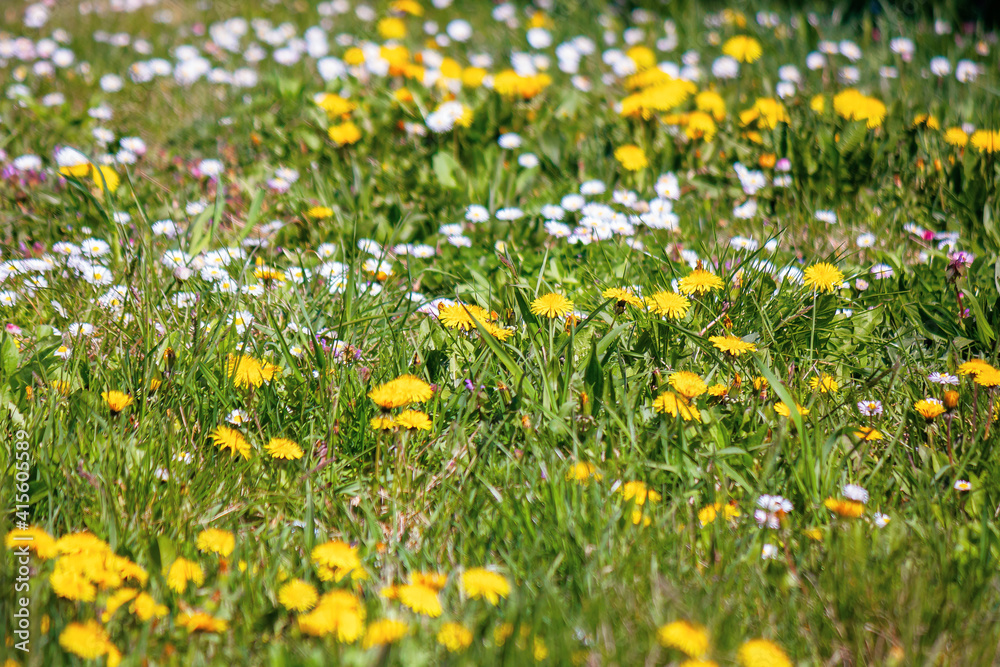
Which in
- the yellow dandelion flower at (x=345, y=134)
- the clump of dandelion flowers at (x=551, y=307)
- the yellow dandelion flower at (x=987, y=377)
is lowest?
the yellow dandelion flower at (x=345, y=134)

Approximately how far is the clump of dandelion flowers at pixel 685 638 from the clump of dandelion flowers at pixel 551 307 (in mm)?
1010

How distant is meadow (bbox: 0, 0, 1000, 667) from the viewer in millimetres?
1536

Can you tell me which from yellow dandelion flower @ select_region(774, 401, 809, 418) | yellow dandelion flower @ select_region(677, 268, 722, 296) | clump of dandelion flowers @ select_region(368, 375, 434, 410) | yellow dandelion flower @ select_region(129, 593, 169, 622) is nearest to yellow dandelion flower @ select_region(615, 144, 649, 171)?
yellow dandelion flower @ select_region(677, 268, 722, 296)

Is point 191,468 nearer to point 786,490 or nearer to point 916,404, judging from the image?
point 786,490

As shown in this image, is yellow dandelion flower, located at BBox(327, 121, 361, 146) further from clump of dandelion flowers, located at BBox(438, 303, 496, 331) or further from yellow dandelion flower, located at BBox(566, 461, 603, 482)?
yellow dandelion flower, located at BBox(566, 461, 603, 482)

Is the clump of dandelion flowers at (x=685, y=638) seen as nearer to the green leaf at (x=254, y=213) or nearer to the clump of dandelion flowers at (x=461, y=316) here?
the clump of dandelion flowers at (x=461, y=316)

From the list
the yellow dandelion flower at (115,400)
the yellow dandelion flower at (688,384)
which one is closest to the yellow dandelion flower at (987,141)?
the yellow dandelion flower at (688,384)

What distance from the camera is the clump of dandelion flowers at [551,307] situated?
2.21 m

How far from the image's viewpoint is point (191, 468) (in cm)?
192

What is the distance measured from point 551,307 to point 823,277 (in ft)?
2.62

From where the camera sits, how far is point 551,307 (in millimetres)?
2225

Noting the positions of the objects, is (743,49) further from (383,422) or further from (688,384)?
(383,422)

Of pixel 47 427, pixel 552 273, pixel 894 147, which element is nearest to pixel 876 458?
pixel 552 273

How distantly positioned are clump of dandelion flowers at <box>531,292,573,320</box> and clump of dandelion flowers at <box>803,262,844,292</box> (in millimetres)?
710
